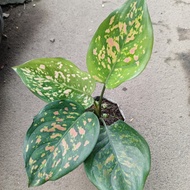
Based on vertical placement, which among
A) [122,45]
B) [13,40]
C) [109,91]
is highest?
[122,45]

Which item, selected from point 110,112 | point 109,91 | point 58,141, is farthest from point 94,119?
point 109,91

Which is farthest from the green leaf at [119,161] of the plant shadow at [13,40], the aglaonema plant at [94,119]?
the plant shadow at [13,40]

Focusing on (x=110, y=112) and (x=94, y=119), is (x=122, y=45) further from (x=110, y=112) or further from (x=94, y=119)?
(x=110, y=112)

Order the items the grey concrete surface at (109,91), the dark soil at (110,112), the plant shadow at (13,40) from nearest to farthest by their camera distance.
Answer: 1. the dark soil at (110,112)
2. the grey concrete surface at (109,91)
3. the plant shadow at (13,40)

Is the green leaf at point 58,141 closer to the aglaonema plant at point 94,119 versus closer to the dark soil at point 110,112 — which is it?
the aglaonema plant at point 94,119

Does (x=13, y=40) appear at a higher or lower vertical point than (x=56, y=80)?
lower
